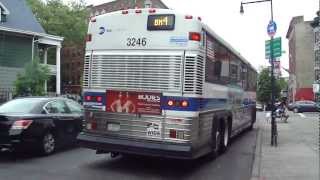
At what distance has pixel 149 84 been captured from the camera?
36.3ft

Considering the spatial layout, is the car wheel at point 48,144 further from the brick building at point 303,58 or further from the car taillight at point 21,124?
the brick building at point 303,58

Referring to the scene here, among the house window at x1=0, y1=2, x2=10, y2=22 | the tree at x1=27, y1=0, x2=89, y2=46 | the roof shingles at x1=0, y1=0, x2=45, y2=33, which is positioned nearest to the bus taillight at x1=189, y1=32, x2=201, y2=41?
the roof shingles at x1=0, y1=0, x2=45, y2=33

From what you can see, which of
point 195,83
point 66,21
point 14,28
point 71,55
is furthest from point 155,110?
point 71,55

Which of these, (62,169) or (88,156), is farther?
(88,156)

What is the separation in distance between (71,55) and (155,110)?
69530 mm

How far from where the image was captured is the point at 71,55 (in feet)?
260

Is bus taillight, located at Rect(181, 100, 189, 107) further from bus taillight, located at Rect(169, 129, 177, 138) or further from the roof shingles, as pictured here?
the roof shingles

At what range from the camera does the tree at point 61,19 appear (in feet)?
202

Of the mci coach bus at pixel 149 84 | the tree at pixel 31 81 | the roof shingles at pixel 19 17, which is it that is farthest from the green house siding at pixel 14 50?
the mci coach bus at pixel 149 84

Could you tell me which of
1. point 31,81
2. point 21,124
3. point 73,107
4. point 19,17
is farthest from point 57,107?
point 19,17

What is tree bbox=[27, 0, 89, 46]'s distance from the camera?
61.6 metres

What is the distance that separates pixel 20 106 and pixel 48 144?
1.12 m

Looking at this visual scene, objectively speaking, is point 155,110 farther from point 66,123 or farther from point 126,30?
point 66,123

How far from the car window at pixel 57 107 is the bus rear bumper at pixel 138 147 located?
212cm
